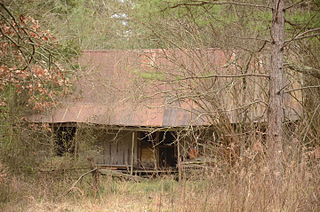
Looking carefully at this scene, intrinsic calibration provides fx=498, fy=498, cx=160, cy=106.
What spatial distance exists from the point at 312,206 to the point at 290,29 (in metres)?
4.07

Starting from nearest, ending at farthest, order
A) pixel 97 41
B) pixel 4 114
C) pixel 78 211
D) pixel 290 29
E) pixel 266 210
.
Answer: pixel 266 210 → pixel 290 29 → pixel 78 211 → pixel 4 114 → pixel 97 41

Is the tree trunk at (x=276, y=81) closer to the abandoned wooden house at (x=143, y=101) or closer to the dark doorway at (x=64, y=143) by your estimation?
the abandoned wooden house at (x=143, y=101)

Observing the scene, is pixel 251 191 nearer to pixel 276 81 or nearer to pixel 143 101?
pixel 276 81

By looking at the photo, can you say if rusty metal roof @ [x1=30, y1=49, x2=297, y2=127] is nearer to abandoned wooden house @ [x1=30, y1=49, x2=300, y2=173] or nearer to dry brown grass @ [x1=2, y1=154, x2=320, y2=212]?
abandoned wooden house @ [x1=30, y1=49, x2=300, y2=173]

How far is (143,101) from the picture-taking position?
14.6 m

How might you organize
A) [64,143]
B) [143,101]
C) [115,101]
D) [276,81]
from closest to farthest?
[276,81]
[64,143]
[143,101]
[115,101]

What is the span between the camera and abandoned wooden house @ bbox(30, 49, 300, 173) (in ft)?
40.2

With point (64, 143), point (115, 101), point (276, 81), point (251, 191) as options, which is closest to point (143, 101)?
point (64, 143)

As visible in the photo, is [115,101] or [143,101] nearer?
[143,101]

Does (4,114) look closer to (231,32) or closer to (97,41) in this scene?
(231,32)

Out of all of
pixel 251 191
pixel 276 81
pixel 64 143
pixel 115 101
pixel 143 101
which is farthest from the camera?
pixel 115 101

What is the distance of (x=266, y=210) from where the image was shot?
5871 mm

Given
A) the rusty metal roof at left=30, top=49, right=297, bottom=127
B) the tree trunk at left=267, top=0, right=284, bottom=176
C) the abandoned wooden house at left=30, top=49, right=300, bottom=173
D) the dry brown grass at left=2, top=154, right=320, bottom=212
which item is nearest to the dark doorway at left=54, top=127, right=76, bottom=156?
the abandoned wooden house at left=30, top=49, right=300, bottom=173

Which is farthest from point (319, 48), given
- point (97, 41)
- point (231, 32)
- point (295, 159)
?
point (97, 41)
